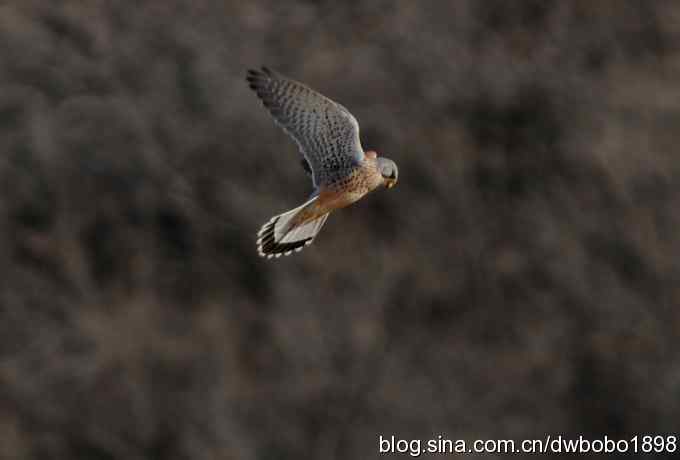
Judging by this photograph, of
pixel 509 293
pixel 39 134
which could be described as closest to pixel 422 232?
pixel 509 293

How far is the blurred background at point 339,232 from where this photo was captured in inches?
472

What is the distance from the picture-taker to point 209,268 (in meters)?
12.4

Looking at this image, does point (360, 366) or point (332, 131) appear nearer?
point (332, 131)

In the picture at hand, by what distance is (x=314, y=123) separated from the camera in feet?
22.5

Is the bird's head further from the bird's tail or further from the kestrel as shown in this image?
the bird's tail

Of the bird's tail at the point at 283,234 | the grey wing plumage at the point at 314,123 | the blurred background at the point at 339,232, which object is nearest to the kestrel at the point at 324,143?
the grey wing plumage at the point at 314,123

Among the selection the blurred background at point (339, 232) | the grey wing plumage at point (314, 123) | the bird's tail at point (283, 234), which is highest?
the blurred background at point (339, 232)

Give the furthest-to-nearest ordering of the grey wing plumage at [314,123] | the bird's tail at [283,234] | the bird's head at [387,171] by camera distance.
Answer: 1. the bird's tail at [283,234]
2. the bird's head at [387,171]
3. the grey wing plumage at [314,123]

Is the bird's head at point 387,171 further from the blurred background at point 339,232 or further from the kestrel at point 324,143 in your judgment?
the blurred background at point 339,232

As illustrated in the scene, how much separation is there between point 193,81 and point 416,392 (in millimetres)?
3221

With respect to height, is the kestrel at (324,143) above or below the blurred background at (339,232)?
below

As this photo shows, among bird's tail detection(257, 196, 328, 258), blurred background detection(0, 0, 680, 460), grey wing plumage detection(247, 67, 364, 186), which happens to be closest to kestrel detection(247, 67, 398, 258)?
grey wing plumage detection(247, 67, 364, 186)

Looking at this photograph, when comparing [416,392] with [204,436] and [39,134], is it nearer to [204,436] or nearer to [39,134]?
[204,436]

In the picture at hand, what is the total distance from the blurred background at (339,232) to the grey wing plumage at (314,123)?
5.30 meters
